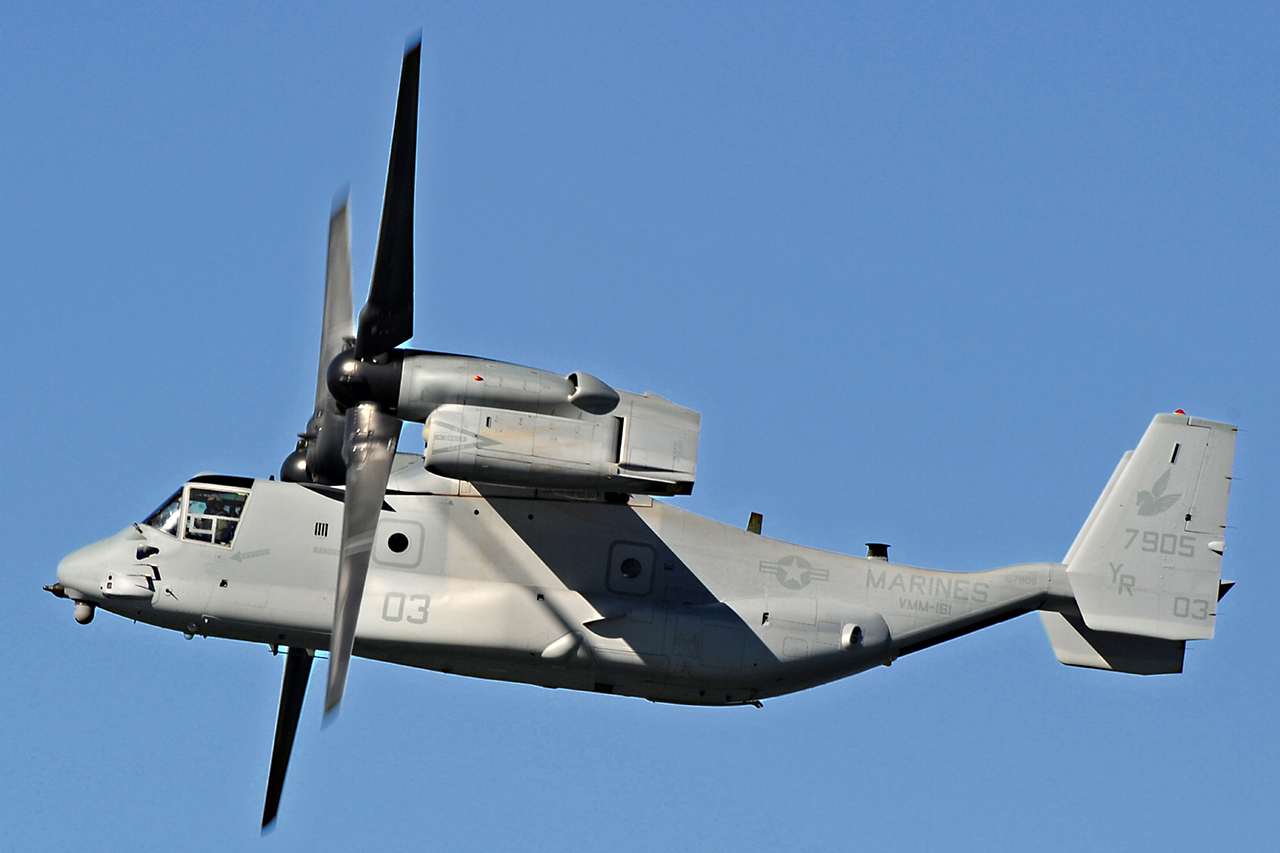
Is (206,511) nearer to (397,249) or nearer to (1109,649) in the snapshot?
(397,249)

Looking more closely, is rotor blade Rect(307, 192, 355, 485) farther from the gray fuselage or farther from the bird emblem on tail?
the bird emblem on tail

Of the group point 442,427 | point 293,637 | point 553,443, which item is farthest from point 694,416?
point 293,637

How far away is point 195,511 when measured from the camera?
A: 23.7 meters

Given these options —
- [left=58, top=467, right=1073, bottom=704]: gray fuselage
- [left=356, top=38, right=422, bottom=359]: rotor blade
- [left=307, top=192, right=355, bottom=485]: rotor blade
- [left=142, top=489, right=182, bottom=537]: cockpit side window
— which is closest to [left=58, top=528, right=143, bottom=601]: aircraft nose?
[left=58, top=467, right=1073, bottom=704]: gray fuselage

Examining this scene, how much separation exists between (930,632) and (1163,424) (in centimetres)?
489

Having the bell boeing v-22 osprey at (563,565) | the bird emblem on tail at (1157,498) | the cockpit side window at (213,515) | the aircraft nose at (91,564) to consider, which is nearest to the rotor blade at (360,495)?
the bell boeing v-22 osprey at (563,565)

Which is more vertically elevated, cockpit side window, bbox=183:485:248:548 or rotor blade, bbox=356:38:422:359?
rotor blade, bbox=356:38:422:359

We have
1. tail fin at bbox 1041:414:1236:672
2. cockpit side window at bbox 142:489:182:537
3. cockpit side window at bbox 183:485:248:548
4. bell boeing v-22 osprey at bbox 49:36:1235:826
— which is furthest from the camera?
tail fin at bbox 1041:414:1236:672

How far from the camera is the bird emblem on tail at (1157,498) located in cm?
2528

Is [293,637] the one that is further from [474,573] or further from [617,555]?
[617,555]

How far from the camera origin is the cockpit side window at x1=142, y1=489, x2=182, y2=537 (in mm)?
23734

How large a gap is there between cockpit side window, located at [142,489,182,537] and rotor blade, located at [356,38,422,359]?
3891mm

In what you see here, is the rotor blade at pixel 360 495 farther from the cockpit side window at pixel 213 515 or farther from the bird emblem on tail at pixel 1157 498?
the bird emblem on tail at pixel 1157 498

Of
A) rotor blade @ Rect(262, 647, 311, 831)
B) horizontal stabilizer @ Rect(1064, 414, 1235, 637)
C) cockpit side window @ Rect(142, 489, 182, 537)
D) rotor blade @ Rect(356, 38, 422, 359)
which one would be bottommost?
rotor blade @ Rect(262, 647, 311, 831)
